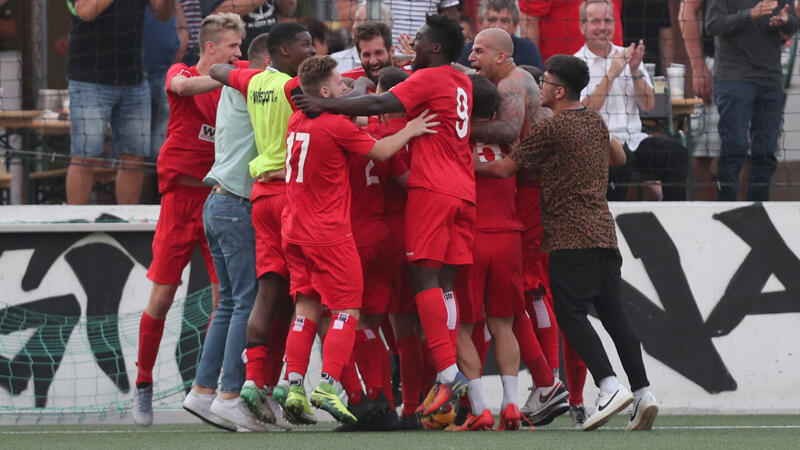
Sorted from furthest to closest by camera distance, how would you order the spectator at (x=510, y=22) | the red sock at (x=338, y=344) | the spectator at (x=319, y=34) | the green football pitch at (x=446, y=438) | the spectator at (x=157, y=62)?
the spectator at (x=157, y=62) < the spectator at (x=319, y=34) < the spectator at (x=510, y=22) < the red sock at (x=338, y=344) < the green football pitch at (x=446, y=438)

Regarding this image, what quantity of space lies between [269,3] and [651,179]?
324 centimetres

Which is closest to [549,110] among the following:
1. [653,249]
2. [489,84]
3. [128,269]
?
[489,84]

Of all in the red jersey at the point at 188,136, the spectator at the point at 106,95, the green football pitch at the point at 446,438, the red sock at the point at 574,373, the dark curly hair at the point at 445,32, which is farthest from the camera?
the spectator at the point at 106,95

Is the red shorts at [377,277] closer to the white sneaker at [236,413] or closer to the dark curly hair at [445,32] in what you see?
the white sneaker at [236,413]

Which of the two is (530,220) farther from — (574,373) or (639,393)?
(639,393)

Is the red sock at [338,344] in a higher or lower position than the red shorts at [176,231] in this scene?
lower

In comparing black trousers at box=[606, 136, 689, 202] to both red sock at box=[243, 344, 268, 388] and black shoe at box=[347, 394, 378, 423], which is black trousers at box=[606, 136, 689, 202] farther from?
red sock at box=[243, 344, 268, 388]

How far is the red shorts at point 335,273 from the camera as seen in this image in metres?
6.87

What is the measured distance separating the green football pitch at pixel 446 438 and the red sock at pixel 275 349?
0.35 metres

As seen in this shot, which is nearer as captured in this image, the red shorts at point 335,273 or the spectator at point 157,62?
the red shorts at point 335,273

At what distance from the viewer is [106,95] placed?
9664 millimetres

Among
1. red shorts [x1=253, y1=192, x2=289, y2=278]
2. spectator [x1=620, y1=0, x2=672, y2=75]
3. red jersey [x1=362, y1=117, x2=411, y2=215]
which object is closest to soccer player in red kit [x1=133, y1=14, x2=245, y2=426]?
red shorts [x1=253, y1=192, x2=289, y2=278]

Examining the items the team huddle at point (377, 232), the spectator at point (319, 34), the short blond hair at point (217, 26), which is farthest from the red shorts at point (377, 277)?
the spectator at point (319, 34)

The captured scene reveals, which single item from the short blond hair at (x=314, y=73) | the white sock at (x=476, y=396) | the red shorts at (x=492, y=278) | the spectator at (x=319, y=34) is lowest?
the white sock at (x=476, y=396)
